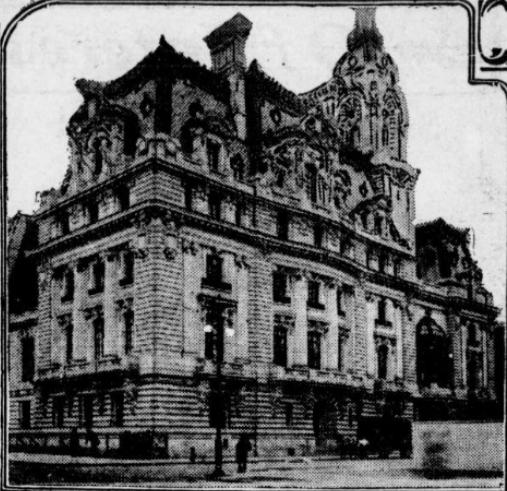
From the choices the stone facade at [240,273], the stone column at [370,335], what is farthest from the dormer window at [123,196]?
the stone column at [370,335]

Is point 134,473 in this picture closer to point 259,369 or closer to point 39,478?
point 39,478

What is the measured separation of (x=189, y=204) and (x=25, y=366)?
551 centimetres

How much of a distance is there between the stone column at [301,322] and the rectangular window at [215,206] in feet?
8.61

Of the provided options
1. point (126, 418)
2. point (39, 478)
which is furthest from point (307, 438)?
point (39, 478)

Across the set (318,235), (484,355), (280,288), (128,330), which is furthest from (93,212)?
(484,355)

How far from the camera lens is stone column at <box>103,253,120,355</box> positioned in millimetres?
17688

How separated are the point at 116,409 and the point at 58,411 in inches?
53.1

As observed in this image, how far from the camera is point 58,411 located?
17547mm

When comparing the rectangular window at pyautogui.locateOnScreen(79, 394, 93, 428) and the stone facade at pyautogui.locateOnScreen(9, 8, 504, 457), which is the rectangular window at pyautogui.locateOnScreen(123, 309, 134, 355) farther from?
the rectangular window at pyautogui.locateOnScreen(79, 394, 93, 428)

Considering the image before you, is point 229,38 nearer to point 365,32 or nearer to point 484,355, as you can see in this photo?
point 365,32

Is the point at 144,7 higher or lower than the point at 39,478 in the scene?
higher

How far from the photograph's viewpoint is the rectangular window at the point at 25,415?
51.3 ft

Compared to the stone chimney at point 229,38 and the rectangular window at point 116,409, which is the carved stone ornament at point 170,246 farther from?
the stone chimney at point 229,38

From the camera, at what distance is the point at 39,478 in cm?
1391
